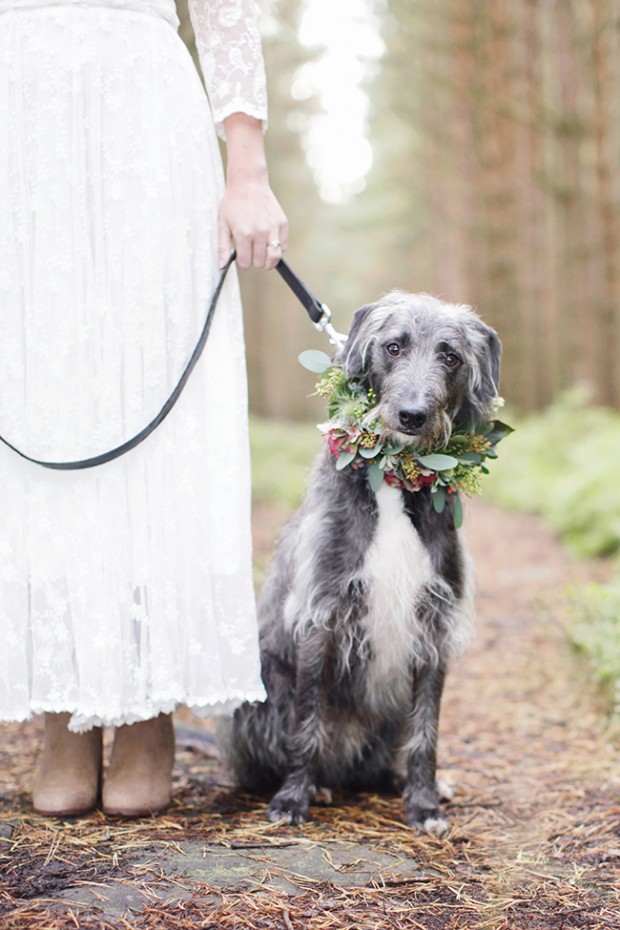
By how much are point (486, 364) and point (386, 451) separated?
56 cm

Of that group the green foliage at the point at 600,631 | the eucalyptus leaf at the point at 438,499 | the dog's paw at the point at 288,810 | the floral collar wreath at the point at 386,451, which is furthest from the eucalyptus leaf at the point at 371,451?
the green foliage at the point at 600,631

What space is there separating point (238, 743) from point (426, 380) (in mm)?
1556

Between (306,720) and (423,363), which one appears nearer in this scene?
(423,363)

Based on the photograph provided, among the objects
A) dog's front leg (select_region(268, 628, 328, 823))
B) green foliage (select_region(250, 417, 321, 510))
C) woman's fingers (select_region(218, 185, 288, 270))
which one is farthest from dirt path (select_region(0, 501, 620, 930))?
green foliage (select_region(250, 417, 321, 510))

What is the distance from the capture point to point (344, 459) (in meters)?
3.35

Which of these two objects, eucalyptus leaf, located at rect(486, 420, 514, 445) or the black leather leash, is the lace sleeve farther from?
eucalyptus leaf, located at rect(486, 420, 514, 445)

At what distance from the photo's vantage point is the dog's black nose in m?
3.26

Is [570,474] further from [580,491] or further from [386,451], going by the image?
[386,451]

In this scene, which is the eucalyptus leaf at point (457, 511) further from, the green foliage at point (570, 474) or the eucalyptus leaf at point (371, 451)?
the green foliage at point (570, 474)

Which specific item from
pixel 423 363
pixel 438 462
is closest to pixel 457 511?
pixel 438 462

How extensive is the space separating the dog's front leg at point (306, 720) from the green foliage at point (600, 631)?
5.69ft

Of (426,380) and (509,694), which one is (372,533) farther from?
(509,694)

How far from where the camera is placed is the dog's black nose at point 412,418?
326 cm

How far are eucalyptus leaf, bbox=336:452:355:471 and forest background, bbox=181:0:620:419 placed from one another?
1134cm
